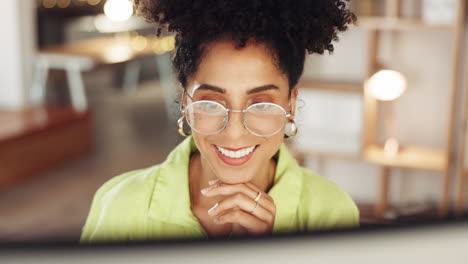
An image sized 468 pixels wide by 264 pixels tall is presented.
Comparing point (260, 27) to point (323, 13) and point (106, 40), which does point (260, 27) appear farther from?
point (106, 40)

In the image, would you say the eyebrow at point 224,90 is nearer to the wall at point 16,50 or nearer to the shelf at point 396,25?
the shelf at point 396,25

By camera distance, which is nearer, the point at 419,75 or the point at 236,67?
the point at 236,67

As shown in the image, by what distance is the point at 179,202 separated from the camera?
1.20ft

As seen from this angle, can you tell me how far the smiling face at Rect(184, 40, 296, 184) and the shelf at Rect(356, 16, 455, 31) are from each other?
1.52 meters

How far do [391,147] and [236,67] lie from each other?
66.9 inches

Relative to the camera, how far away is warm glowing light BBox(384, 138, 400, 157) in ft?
6.18

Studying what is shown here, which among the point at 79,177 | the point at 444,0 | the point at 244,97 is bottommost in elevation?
the point at 79,177

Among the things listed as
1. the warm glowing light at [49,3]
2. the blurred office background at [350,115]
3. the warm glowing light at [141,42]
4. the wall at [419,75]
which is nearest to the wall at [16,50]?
the blurred office background at [350,115]

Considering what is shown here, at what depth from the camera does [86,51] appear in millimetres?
3098

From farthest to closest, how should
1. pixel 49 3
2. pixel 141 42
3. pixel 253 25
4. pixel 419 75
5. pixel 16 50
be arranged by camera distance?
pixel 49 3
pixel 16 50
pixel 419 75
pixel 141 42
pixel 253 25

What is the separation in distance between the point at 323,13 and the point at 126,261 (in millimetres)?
158

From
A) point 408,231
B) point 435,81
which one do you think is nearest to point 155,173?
point 408,231

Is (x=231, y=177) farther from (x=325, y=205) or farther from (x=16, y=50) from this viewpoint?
(x=16, y=50)

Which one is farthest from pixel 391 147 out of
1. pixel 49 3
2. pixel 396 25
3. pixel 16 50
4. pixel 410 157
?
pixel 49 3
